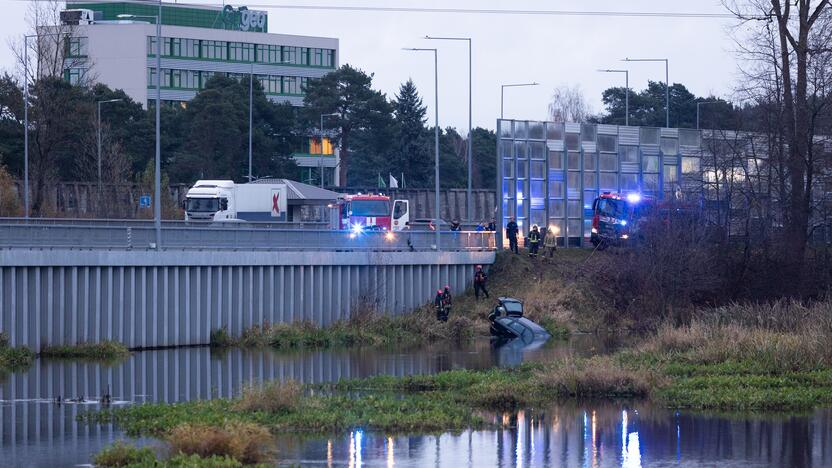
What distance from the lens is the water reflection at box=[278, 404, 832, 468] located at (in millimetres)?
21219

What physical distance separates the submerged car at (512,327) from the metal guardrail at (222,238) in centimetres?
538

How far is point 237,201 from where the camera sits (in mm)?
66125

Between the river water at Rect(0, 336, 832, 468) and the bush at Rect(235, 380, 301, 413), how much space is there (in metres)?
1.98

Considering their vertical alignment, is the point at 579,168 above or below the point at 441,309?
above

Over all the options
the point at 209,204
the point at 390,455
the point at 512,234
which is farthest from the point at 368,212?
the point at 390,455

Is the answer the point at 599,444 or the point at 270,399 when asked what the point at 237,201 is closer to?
the point at 270,399

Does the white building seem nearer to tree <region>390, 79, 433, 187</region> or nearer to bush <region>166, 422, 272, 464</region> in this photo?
tree <region>390, 79, 433, 187</region>

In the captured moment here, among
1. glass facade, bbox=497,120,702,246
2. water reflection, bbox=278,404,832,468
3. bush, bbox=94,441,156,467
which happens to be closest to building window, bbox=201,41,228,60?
glass facade, bbox=497,120,702,246

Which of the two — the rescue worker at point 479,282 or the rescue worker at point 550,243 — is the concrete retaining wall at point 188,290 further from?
the rescue worker at point 550,243

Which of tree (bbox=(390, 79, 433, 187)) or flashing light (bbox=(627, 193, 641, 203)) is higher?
tree (bbox=(390, 79, 433, 187))

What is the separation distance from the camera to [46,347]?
40.6 metres

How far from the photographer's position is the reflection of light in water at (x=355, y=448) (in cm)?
2075

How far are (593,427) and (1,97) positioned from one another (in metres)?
60.1

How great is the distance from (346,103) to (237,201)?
40.4m
